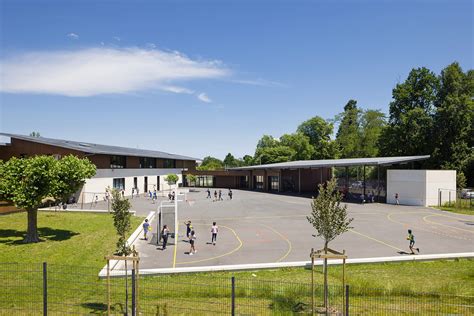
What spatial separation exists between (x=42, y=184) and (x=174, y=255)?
9.85 m

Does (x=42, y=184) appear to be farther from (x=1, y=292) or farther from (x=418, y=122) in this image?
(x=418, y=122)

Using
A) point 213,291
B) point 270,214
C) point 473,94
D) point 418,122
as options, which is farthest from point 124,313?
point 473,94

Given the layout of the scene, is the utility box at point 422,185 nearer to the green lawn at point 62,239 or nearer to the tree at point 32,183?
the green lawn at point 62,239

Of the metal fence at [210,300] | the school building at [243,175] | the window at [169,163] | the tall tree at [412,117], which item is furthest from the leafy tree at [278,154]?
the metal fence at [210,300]

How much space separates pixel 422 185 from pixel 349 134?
186ft

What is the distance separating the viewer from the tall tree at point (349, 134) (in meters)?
95.8

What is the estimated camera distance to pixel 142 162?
66312 mm

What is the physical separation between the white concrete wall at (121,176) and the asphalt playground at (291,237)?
11.2 m

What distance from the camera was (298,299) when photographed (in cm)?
1316

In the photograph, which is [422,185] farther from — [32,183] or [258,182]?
[258,182]

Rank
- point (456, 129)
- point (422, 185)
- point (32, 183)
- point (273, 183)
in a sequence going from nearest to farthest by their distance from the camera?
point (32, 183) → point (422, 185) → point (456, 129) → point (273, 183)

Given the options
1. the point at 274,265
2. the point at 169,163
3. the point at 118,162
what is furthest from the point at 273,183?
the point at 274,265

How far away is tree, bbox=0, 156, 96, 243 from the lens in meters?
23.0

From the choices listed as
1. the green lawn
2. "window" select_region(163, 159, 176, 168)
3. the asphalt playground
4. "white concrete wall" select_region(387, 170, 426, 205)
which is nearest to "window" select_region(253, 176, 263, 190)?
"window" select_region(163, 159, 176, 168)
